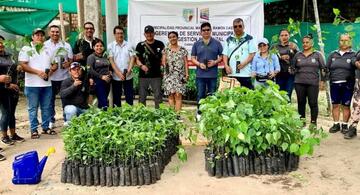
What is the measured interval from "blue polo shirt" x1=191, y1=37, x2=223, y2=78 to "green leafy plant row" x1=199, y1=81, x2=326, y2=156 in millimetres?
1830

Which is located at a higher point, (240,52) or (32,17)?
(32,17)

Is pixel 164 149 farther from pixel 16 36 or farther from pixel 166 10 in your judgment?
pixel 16 36

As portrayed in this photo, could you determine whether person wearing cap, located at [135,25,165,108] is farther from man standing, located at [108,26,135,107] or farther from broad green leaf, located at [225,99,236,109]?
broad green leaf, located at [225,99,236,109]

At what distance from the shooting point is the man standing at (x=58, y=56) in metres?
7.18

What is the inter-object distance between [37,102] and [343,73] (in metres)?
4.55

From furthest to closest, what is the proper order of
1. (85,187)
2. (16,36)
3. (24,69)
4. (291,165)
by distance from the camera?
(16,36)
(24,69)
(291,165)
(85,187)

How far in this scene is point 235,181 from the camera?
5.15 m

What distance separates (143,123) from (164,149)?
409mm

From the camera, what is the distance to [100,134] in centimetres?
513

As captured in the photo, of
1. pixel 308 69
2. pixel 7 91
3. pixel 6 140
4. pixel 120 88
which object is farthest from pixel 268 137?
pixel 6 140

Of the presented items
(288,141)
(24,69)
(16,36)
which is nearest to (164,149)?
(288,141)

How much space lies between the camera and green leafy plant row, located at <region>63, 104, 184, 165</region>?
5035 millimetres

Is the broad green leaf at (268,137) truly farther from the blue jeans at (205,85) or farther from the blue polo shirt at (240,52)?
the blue jeans at (205,85)

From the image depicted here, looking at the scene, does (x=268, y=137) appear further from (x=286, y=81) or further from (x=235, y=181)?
(x=286, y=81)
